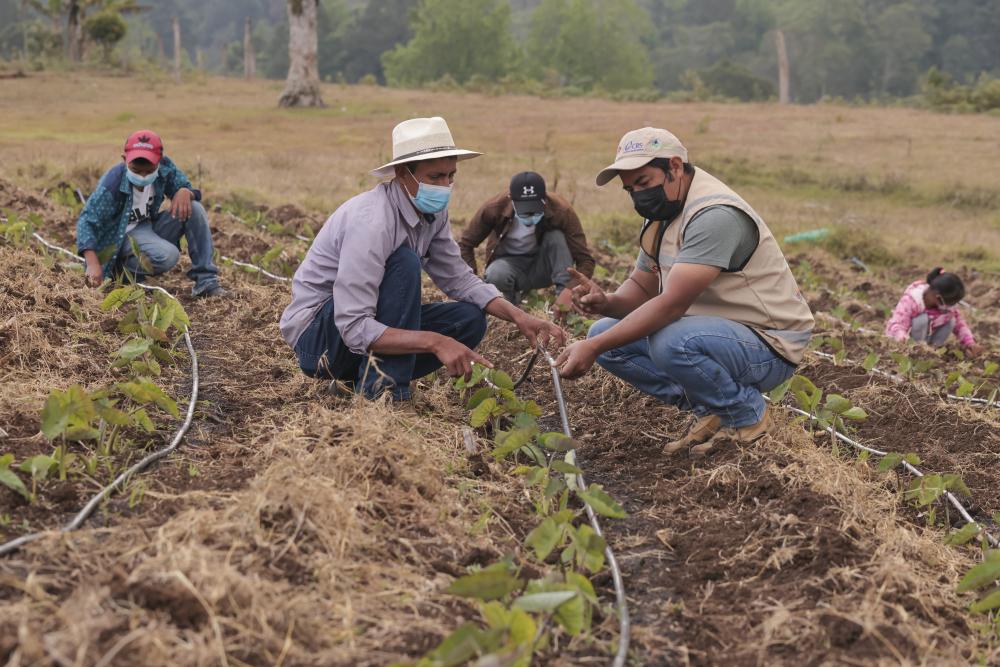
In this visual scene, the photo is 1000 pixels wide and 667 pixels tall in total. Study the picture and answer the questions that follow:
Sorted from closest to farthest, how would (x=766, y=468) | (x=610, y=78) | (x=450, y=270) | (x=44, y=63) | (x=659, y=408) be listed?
(x=766, y=468)
(x=450, y=270)
(x=659, y=408)
(x=44, y=63)
(x=610, y=78)

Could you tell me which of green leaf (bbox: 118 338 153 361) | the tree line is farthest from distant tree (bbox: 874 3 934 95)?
green leaf (bbox: 118 338 153 361)

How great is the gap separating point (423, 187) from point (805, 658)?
6.93 ft

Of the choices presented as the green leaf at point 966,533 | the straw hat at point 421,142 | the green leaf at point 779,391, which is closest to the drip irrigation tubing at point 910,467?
the green leaf at point 966,533

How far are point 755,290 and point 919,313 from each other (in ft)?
10.8

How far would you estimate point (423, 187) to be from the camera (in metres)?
3.83

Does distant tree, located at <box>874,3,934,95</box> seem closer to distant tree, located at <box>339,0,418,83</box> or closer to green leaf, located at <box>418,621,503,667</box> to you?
distant tree, located at <box>339,0,418,83</box>

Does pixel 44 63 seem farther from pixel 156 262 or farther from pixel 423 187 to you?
pixel 423 187

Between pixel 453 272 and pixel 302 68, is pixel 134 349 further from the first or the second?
pixel 302 68

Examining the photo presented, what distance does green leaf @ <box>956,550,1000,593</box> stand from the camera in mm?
2709

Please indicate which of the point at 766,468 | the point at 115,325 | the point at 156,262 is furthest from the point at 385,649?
the point at 156,262

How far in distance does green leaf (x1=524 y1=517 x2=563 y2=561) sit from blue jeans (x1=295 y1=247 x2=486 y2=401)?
1.11 m

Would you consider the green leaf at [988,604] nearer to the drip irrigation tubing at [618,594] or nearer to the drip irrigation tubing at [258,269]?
the drip irrigation tubing at [618,594]

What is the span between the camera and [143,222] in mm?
6047

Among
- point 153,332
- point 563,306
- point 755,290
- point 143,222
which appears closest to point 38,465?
point 153,332
